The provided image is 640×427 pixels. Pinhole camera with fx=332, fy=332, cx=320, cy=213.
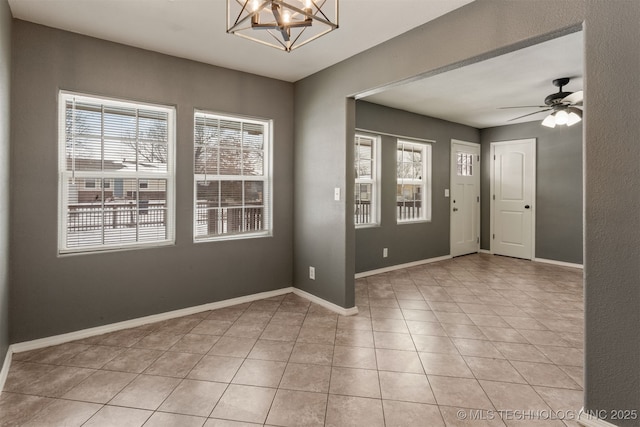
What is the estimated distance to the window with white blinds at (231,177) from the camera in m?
3.46

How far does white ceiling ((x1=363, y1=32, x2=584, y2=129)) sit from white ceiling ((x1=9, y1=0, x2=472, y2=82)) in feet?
2.16

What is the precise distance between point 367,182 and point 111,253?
10.8 feet

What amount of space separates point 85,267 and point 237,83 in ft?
7.59

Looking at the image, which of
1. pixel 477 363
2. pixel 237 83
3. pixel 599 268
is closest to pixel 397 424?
pixel 477 363

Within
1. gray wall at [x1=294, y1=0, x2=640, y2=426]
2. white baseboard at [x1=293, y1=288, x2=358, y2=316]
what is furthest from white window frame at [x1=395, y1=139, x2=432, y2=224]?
gray wall at [x1=294, y1=0, x2=640, y2=426]

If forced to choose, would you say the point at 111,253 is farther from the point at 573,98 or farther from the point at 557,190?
the point at 557,190

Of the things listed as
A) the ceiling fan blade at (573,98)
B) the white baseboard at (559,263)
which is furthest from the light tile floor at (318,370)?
the ceiling fan blade at (573,98)

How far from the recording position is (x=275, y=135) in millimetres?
3895

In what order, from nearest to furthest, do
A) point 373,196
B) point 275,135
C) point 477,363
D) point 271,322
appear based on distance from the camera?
point 477,363 < point 271,322 < point 275,135 < point 373,196

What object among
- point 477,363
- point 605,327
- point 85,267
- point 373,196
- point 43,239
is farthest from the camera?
point 373,196

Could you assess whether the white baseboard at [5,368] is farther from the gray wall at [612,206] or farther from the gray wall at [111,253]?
the gray wall at [612,206]

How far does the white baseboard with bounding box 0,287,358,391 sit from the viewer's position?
255cm

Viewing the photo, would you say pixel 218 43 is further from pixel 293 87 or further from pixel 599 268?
pixel 599 268

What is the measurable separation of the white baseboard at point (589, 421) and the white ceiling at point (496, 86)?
2.53 meters
